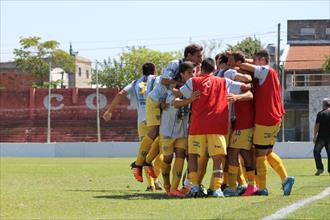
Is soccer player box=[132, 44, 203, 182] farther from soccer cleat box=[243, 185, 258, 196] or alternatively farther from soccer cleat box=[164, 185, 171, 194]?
soccer cleat box=[243, 185, 258, 196]

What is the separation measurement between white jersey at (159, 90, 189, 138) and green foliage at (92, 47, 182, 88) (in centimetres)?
8412

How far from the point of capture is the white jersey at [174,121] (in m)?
11.7

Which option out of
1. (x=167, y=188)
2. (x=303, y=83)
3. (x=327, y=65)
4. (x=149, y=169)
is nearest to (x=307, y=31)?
(x=327, y=65)

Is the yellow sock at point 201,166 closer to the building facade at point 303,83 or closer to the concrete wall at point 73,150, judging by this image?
the concrete wall at point 73,150

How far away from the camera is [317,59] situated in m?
74.5

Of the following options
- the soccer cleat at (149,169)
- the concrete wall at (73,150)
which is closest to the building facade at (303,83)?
the concrete wall at (73,150)

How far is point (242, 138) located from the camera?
11.1 meters

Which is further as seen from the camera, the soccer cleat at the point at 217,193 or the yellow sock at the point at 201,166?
the yellow sock at the point at 201,166

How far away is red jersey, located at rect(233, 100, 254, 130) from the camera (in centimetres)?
1108

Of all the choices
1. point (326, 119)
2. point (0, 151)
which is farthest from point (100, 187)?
point (0, 151)

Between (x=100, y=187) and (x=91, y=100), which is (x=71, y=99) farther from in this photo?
(x=100, y=187)

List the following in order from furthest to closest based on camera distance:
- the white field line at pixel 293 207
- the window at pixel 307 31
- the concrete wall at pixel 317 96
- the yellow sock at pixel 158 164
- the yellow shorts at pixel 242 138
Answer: the window at pixel 307 31 → the concrete wall at pixel 317 96 → the yellow sock at pixel 158 164 → the yellow shorts at pixel 242 138 → the white field line at pixel 293 207

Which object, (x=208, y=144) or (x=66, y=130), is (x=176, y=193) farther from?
(x=66, y=130)

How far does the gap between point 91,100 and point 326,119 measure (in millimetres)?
58970
